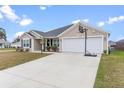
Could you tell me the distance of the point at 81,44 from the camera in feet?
55.4

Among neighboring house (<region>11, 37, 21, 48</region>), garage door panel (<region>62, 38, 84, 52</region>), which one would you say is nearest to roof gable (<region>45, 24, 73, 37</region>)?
garage door panel (<region>62, 38, 84, 52</region>)

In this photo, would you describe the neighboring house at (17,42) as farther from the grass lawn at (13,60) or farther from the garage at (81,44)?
the grass lawn at (13,60)

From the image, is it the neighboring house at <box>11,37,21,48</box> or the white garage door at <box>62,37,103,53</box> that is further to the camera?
the neighboring house at <box>11,37,21,48</box>

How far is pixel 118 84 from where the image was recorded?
5398 mm

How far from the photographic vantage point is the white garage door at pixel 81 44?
15993 mm

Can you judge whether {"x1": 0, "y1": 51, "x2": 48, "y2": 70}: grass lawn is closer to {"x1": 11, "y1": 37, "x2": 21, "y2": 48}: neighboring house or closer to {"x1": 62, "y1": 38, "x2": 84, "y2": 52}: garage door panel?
{"x1": 62, "y1": 38, "x2": 84, "y2": 52}: garage door panel

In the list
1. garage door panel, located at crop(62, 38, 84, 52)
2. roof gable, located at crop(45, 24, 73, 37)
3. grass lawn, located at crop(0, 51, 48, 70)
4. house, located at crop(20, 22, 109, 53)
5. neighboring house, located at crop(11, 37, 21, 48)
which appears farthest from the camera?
neighboring house, located at crop(11, 37, 21, 48)

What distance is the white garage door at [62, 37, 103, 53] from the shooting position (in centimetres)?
1599

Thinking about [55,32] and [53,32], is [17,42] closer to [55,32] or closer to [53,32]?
[53,32]

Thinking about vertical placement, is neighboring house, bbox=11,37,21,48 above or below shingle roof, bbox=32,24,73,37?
A: below

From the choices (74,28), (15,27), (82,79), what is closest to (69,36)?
(74,28)

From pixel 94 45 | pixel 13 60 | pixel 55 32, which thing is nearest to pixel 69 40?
pixel 94 45

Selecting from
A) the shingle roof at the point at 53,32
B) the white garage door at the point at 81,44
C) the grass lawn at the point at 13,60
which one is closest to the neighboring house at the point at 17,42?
the shingle roof at the point at 53,32
